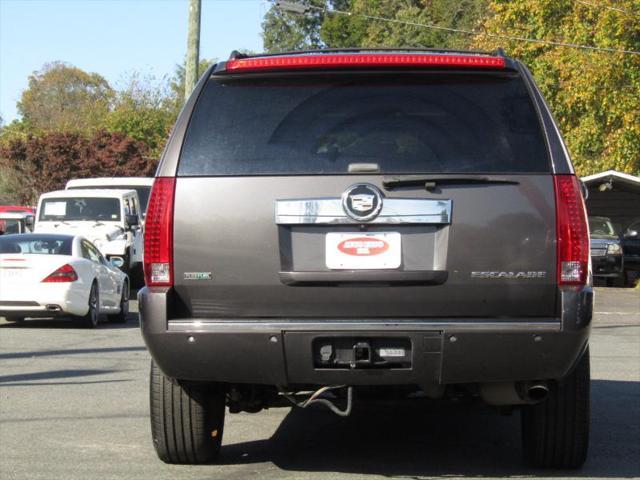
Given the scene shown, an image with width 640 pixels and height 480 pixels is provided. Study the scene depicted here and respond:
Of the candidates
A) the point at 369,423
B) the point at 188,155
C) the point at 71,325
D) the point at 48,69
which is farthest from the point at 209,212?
the point at 48,69

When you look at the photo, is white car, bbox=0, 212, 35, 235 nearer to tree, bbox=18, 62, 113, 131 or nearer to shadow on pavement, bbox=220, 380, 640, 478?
shadow on pavement, bbox=220, 380, 640, 478

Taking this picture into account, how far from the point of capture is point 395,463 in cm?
685

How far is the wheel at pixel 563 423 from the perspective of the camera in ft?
20.6

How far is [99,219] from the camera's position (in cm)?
2523

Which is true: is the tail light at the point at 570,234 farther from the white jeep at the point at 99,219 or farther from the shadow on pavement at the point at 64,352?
the white jeep at the point at 99,219

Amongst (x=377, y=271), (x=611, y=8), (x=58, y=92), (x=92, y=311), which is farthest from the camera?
(x=58, y=92)

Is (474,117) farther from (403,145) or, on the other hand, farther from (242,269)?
(242,269)

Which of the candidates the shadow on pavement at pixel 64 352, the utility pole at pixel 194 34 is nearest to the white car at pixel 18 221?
the utility pole at pixel 194 34

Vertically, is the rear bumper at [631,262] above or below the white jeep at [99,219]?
below

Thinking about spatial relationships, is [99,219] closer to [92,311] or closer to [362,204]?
[92,311]

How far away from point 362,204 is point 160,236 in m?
0.95

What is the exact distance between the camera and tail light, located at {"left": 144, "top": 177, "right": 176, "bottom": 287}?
5695 mm

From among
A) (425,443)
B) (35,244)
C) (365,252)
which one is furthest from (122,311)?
(365,252)

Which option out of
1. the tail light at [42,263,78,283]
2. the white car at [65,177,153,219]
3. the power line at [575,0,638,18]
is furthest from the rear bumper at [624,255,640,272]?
the tail light at [42,263,78,283]
